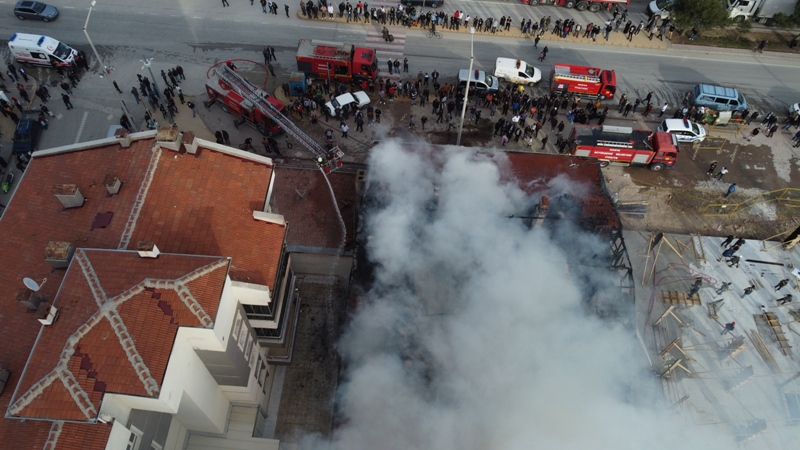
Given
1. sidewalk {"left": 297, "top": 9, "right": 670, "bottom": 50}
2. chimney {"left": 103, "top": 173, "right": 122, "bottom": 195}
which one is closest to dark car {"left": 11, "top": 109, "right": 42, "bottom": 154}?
chimney {"left": 103, "top": 173, "right": 122, "bottom": 195}

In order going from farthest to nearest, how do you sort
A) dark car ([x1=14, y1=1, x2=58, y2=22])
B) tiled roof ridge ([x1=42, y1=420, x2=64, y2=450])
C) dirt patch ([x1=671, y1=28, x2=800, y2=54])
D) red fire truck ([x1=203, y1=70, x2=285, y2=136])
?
1. dirt patch ([x1=671, y1=28, x2=800, y2=54])
2. dark car ([x1=14, y1=1, x2=58, y2=22])
3. red fire truck ([x1=203, y1=70, x2=285, y2=136])
4. tiled roof ridge ([x1=42, y1=420, x2=64, y2=450])

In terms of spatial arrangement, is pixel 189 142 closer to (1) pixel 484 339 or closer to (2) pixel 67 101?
(1) pixel 484 339

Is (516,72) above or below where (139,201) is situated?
below

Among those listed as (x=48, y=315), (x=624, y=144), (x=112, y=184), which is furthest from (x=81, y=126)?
(x=624, y=144)

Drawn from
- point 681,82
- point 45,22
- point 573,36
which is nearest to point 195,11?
point 45,22

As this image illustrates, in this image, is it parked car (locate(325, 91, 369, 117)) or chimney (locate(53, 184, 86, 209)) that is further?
parked car (locate(325, 91, 369, 117))

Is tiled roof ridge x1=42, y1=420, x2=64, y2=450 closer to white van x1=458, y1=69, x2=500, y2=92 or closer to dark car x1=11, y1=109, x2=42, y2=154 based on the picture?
dark car x1=11, y1=109, x2=42, y2=154

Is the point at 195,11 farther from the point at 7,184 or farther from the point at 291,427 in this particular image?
the point at 291,427
